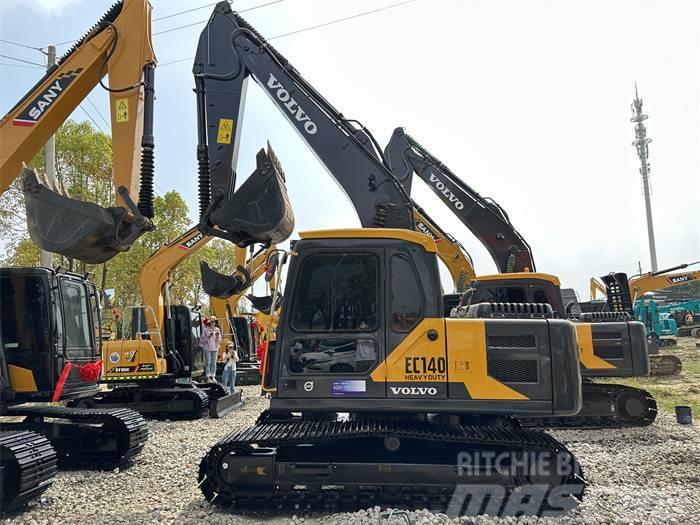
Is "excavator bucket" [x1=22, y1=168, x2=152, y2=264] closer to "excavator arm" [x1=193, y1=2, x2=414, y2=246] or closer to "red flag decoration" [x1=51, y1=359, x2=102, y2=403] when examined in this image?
"excavator arm" [x1=193, y1=2, x2=414, y2=246]

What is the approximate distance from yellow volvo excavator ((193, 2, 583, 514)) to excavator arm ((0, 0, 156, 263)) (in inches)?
76.7

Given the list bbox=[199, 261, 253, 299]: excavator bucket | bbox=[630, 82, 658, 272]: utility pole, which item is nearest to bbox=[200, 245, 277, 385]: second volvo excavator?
bbox=[199, 261, 253, 299]: excavator bucket

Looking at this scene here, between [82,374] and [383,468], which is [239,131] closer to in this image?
[82,374]

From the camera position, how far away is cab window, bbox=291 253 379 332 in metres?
4.72

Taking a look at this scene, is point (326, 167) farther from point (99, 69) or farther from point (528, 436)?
point (528, 436)

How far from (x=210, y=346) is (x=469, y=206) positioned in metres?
6.97

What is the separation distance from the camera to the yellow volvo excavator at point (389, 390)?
4609 mm

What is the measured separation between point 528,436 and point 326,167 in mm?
3767

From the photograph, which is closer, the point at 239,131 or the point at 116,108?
the point at 116,108

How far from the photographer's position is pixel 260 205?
5.57 metres

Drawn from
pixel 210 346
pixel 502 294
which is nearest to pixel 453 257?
pixel 502 294

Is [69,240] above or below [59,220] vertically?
below

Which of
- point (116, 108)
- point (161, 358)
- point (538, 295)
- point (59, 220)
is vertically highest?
point (116, 108)

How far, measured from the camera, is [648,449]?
24.0 ft
